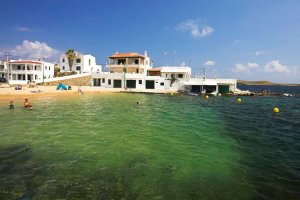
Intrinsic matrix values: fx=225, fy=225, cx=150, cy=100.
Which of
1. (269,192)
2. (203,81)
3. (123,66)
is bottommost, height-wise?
(269,192)

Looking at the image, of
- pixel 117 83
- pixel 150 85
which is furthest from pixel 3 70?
pixel 150 85

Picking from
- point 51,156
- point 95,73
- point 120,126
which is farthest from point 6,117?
point 95,73

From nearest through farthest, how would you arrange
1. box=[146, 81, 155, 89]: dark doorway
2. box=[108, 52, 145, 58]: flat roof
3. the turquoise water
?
1. the turquoise water
2. box=[146, 81, 155, 89]: dark doorway
3. box=[108, 52, 145, 58]: flat roof

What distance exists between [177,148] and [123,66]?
57790 millimetres

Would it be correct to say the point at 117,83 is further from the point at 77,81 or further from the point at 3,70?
the point at 3,70

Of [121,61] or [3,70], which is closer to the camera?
[121,61]

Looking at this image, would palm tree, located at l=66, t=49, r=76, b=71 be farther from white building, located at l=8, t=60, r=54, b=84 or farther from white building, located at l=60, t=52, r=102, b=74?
white building, located at l=8, t=60, r=54, b=84

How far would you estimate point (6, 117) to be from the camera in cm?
2417

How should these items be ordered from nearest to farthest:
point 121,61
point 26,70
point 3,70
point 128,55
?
point 26,70, point 128,55, point 121,61, point 3,70

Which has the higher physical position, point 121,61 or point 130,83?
point 121,61

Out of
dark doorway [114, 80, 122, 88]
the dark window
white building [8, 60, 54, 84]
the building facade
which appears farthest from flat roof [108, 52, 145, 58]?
the building facade

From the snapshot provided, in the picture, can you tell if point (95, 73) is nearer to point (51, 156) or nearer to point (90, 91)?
point (90, 91)

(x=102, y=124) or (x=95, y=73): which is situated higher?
(x=95, y=73)

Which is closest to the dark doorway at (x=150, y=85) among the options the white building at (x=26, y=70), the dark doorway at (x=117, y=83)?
the dark doorway at (x=117, y=83)
